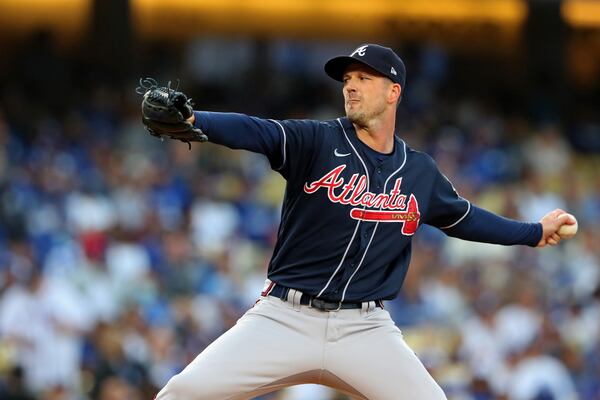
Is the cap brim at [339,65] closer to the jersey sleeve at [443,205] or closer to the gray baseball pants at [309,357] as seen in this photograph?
the jersey sleeve at [443,205]

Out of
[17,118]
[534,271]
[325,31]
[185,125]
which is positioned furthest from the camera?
[325,31]

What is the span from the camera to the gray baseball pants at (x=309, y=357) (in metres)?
4.71

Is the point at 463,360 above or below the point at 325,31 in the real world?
below

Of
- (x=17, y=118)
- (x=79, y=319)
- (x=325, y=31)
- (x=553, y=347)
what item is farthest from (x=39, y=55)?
(x=553, y=347)

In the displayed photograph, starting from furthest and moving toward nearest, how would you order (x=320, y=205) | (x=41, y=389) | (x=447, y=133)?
(x=447, y=133) → (x=41, y=389) → (x=320, y=205)

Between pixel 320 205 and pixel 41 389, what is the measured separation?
16.1ft

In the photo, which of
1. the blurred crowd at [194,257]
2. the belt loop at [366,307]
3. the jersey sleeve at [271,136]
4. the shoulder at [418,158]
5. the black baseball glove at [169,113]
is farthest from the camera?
the blurred crowd at [194,257]

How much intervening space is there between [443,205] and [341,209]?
549mm

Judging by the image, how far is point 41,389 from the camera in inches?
358

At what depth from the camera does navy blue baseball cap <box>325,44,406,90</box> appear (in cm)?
484

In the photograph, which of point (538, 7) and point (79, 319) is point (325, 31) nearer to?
point (538, 7)

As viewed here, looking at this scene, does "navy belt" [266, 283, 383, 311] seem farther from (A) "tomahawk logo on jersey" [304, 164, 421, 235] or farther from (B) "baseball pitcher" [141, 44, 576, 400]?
(A) "tomahawk logo on jersey" [304, 164, 421, 235]

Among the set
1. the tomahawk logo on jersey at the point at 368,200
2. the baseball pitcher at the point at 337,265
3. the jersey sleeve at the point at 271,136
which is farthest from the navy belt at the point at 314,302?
the jersey sleeve at the point at 271,136

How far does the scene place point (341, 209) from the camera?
4.83m
